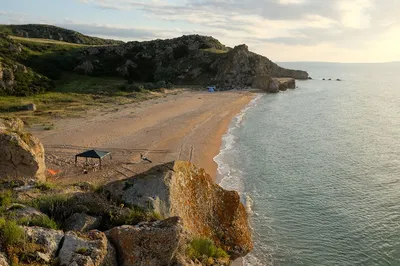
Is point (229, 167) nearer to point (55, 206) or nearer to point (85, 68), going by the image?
point (55, 206)

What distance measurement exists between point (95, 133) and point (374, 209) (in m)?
24.1

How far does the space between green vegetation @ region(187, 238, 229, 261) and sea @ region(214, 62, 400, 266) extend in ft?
17.6

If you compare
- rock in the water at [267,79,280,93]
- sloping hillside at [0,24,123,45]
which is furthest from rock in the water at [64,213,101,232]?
sloping hillside at [0,24,123,45]

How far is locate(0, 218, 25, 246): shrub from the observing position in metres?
6.57

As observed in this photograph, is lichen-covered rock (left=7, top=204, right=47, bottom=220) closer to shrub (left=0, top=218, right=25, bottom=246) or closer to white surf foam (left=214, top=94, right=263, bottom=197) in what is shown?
shrub (left=0, top=218, right=25, bottom=246)

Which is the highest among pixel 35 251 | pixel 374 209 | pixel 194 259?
pixel 35 251

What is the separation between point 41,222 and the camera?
25.5ft

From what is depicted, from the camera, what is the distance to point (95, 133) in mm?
33969

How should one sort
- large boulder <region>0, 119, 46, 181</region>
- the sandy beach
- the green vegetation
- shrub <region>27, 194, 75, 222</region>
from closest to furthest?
1. the green vegetation
2. shrub <region>27, 194, 75, 222</region>
3. large boulder <region>0, 119, 46, 181</region>
4. the sandy beach

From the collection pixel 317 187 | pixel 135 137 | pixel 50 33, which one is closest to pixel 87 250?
pixel 317 187

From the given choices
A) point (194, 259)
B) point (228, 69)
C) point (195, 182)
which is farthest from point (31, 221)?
point (228, 69)

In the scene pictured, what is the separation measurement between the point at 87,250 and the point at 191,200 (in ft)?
15.6

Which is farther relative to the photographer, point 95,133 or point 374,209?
point 95,133

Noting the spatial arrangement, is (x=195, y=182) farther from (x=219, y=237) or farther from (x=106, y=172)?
(x=106, y=172)
